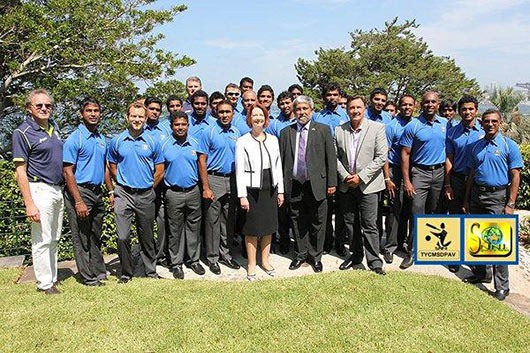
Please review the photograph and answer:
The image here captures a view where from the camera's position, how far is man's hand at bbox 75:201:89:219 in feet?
16.4

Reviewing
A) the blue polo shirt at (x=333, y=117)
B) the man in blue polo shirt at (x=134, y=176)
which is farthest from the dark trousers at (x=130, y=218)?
the blue polo shirt at (x=333, y=117)

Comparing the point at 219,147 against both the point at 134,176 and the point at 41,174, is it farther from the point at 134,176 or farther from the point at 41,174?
the point at 41,174

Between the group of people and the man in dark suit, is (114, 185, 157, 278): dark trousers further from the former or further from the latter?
the man in dark suit

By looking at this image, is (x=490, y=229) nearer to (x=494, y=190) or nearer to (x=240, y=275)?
(x=494, y=190)

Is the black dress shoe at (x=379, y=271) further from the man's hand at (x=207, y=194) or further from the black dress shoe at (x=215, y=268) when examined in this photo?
the man's hand at (x=207, y=194)

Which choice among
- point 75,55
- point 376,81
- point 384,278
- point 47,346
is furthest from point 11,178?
point 376,81

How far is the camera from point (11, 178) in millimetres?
6320

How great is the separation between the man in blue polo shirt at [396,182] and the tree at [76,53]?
11.5m

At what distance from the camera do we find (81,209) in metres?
5.04

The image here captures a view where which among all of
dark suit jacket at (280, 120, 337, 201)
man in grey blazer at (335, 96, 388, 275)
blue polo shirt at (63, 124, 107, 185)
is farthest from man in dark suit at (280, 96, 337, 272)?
blue polo shirt at (63, 124, 107, 185)

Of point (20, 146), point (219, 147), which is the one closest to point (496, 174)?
point (219, 147)

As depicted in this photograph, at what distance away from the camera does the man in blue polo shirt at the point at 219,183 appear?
5879mm

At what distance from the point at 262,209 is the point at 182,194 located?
1.05m

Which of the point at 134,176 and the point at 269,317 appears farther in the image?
the point at 134,176
